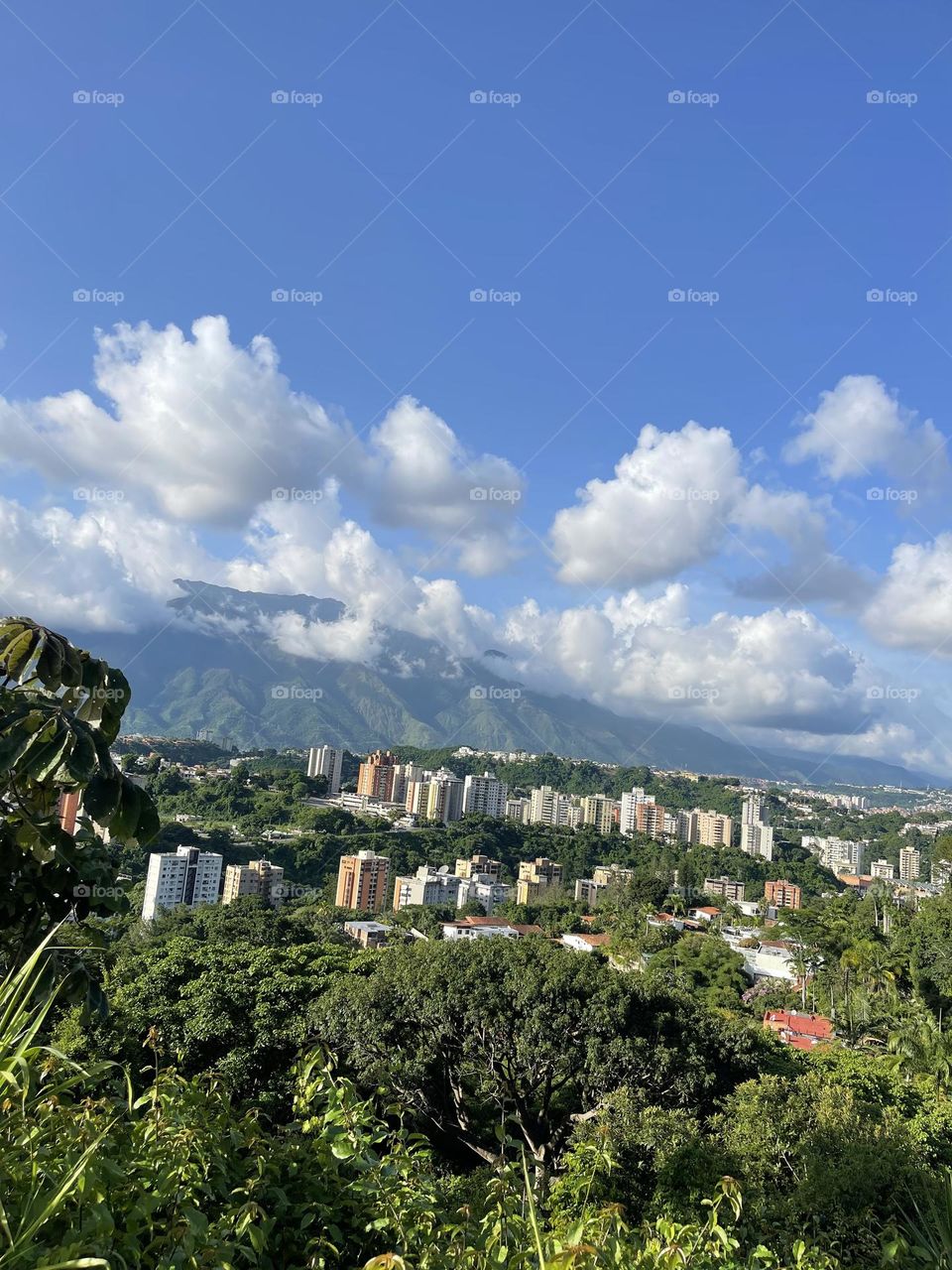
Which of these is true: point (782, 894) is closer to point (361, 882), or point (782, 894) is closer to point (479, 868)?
point (479, 868)

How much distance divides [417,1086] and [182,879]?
113 ft

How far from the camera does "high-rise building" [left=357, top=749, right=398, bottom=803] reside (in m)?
79.9

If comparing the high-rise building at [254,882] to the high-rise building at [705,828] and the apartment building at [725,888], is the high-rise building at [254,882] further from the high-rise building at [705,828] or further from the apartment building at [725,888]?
the high-rise building at [705,828]

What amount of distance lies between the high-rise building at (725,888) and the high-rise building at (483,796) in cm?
2528

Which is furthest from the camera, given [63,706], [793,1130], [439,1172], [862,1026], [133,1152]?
[862,1026]

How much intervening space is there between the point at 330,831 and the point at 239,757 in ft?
160

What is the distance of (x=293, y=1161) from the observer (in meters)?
2.15

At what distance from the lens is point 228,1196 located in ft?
6.21

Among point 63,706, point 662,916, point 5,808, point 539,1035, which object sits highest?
point 63,706

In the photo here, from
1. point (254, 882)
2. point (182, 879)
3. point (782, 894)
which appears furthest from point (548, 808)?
point (182, 879)

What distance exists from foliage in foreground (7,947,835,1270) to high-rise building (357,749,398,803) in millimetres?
77976

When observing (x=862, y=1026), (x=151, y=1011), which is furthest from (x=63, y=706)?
(x=862, y=1026)

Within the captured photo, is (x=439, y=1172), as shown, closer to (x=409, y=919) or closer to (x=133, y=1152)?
(x=133, y=1152)

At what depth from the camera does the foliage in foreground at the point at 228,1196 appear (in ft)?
4.86
